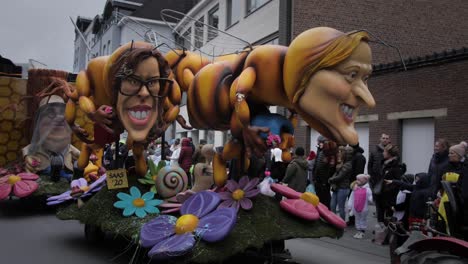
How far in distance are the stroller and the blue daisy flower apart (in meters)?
2.84

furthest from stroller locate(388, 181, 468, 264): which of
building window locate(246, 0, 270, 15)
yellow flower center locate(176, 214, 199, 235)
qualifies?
building window locate(246, 0, 270, 15)

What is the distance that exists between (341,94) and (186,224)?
1.98 meters

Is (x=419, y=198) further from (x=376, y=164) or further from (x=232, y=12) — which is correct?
(x=232, y=12)

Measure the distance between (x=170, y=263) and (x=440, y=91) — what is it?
9048 mm

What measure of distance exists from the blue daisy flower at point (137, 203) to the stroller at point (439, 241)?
2841mm

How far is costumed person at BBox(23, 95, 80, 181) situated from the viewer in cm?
959

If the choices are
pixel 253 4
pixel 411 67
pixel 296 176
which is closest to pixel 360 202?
pixel 296 176

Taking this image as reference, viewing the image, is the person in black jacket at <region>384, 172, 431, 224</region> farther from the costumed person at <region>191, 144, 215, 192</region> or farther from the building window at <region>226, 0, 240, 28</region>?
the building window at <region>226, 0, 240, 28</region>

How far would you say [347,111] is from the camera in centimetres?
478

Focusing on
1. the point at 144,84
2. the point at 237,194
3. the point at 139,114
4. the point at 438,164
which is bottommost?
the point at 237,194

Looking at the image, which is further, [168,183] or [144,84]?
[168,183]

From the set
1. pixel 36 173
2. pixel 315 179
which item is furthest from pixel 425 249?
pixel 36 173

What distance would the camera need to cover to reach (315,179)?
9258 millimetres

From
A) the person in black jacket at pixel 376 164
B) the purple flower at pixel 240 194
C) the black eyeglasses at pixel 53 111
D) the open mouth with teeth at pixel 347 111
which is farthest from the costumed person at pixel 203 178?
the black eyeglasses at pixel 53 111
